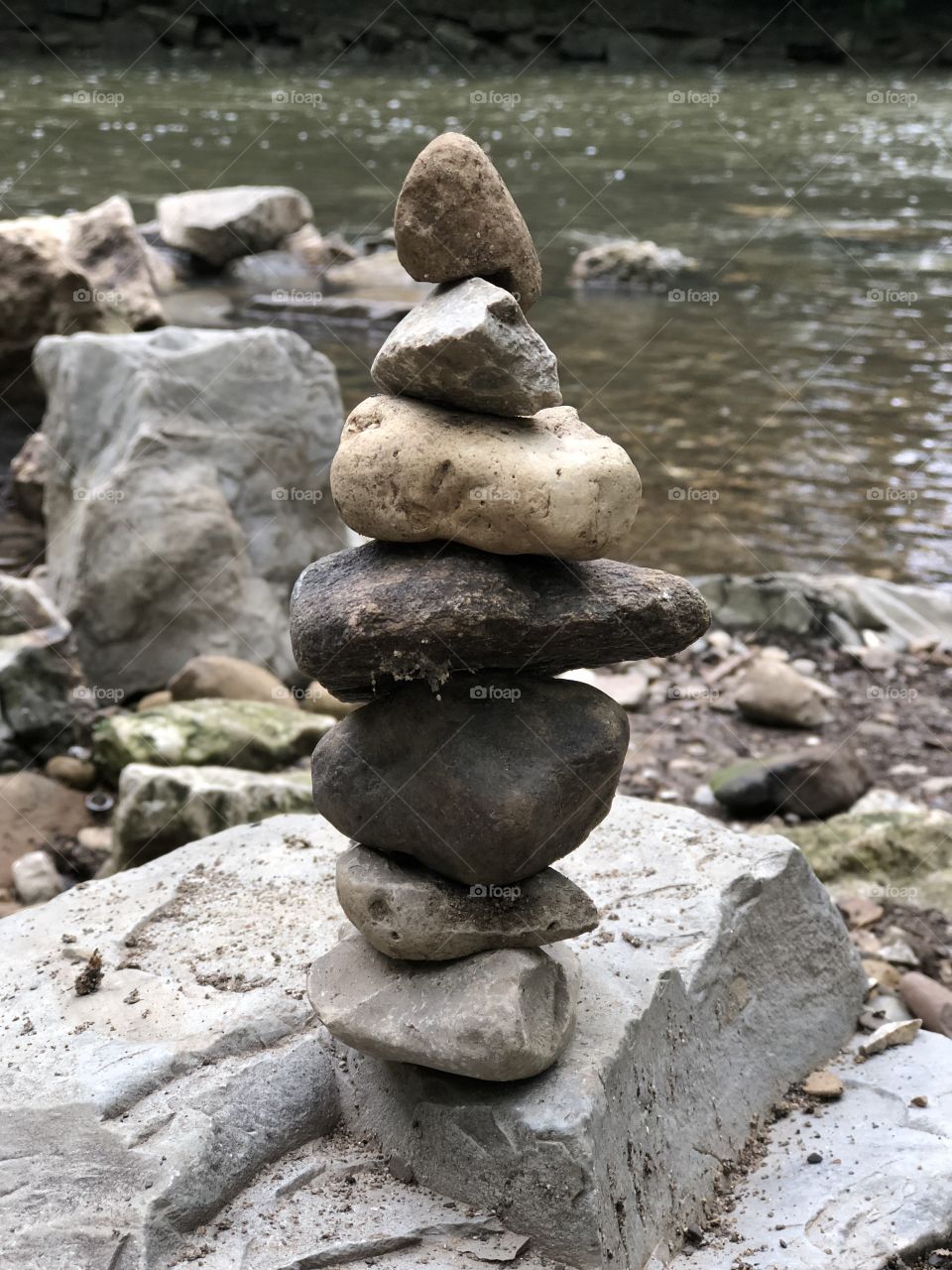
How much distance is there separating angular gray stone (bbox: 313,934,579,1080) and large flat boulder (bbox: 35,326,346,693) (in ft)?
12.0

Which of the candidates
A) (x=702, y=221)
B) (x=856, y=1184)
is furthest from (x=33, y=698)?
(x=702, y=221)

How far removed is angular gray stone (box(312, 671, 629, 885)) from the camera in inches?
128

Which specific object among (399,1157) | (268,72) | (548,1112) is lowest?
(268,72)

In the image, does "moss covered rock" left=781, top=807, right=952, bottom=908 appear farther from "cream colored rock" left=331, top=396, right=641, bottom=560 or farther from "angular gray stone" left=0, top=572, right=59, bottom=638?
"angular gray stone" left=0, top=572, right=59, bottom=638

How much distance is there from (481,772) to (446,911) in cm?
35

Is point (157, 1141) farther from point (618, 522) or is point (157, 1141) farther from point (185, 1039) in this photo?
point (618, 522)

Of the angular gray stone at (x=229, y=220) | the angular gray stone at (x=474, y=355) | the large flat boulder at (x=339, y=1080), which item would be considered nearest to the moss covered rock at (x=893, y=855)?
the large flat boulder at (x=339, y=1080)

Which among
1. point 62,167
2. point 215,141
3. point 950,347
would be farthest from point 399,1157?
point 215,141

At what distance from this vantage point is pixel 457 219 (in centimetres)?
323

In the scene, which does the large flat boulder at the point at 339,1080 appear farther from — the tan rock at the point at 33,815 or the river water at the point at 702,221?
the river water at the point at 702,221

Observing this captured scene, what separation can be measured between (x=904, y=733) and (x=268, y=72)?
92.4 feet

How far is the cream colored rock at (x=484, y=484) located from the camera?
3100 mm

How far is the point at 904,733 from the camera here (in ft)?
22.0

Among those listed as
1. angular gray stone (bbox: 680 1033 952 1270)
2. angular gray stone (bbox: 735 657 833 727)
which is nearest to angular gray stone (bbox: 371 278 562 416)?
angular gray stone (bbox: 680 1033 952 1270)
